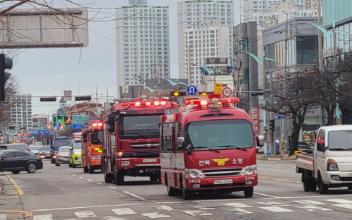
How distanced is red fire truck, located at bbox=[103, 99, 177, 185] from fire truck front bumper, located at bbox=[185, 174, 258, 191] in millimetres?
9147

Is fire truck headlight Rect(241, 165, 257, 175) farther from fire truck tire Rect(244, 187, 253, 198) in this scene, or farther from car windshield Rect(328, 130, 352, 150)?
car windshield Rect(328, 130, 352, 150)

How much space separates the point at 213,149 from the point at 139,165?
9396mm

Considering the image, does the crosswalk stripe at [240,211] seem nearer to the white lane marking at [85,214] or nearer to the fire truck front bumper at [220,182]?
the white lane marking at [85,214]

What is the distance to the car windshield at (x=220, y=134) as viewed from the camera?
2184cm

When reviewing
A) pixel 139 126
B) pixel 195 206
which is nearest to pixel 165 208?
pixel 195 206

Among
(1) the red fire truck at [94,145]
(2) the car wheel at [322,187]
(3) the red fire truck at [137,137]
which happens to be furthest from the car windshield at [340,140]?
(1) the red fire truck at [94,145]

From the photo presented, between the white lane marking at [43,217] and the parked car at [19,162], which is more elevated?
the white lane marking at [43,217]

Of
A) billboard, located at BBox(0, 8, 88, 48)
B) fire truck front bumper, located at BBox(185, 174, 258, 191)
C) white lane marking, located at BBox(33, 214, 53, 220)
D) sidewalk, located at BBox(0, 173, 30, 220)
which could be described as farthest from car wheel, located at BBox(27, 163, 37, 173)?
white lane marking, located at BBox(33, 214, 53, 220)

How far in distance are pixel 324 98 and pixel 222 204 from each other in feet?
142

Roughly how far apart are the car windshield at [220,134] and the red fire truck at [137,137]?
28.0 feet

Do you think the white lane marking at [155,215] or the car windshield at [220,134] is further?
the car windshield at [220,134]

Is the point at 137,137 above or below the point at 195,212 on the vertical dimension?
above

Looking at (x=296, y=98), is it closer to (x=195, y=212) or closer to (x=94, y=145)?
(x=94, y=145)

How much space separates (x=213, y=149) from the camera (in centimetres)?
2167
